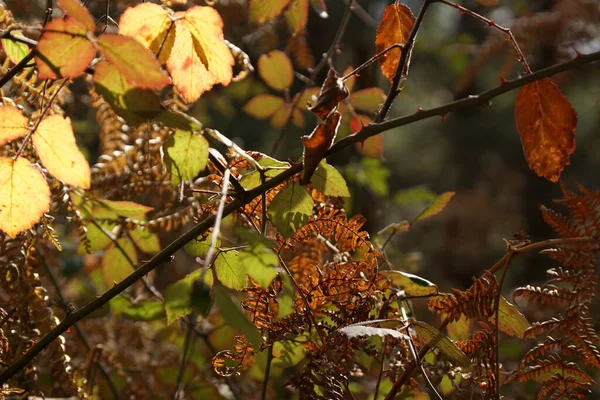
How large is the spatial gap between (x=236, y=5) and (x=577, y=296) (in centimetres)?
132

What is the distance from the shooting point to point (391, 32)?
2.23ft

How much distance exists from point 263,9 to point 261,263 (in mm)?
419

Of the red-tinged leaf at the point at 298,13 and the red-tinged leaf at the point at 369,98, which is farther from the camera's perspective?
the red-tinged leaf at the point at 369,98

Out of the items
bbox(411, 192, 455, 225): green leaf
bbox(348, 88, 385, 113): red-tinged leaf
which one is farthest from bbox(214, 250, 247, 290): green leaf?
bbox(348, 88, 385, 113): red-tinged leaf

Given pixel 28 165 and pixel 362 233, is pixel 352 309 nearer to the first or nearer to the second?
pixel 362 233

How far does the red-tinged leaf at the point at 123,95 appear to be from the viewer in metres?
0.49

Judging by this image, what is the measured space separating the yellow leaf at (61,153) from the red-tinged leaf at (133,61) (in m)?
0.10

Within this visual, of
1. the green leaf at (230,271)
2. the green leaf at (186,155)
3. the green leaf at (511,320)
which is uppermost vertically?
the green leaf at (186,155)

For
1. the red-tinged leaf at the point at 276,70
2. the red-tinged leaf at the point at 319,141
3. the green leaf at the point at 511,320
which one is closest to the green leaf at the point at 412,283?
the green leaf at the point at 511,320

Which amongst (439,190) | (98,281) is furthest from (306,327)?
(439,190)

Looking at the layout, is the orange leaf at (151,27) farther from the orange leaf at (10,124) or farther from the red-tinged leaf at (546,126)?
the red-tinged leaf at (546,126)

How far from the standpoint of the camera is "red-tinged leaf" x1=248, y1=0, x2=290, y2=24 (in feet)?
2.47

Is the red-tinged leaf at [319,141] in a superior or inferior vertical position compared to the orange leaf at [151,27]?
inferior

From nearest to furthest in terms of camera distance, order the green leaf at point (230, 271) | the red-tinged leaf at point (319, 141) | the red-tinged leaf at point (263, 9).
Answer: the red-tinged leaf at point (319, 141) < the green leaf at point (230, 271) < the red-tinged leaf at point (263, 9)
